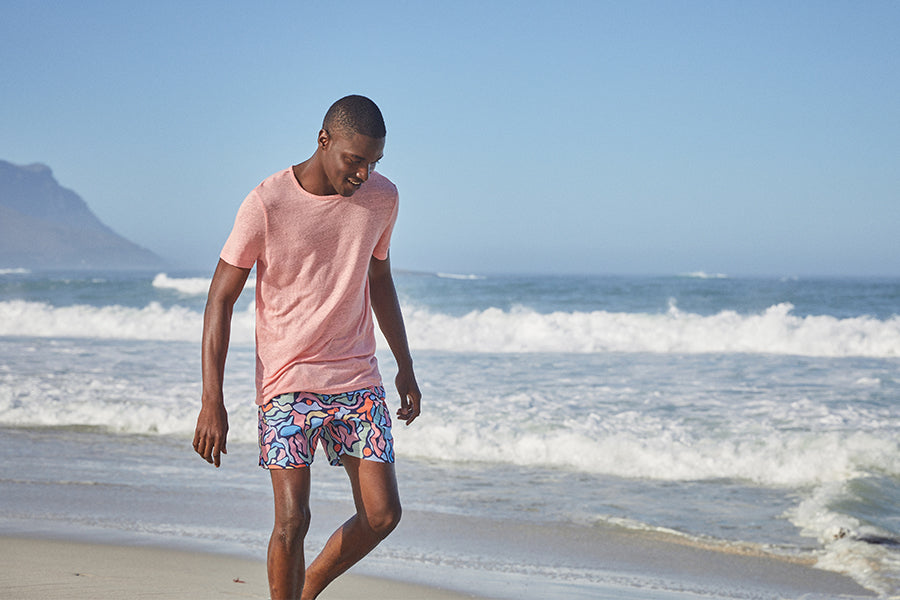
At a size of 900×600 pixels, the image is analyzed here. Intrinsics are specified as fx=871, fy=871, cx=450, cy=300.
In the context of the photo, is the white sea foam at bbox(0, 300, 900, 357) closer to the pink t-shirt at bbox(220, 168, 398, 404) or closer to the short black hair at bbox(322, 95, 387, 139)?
the pink t-shirt at bbox(220, 168, 398, 404)

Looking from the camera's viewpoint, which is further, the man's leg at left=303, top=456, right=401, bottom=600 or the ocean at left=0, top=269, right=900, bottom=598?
the ocean at left=0, top=269, right=900, bottom=598

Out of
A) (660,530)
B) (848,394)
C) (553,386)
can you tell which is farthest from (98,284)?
(660,530)

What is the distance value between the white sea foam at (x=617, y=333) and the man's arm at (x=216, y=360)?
41.8 feet

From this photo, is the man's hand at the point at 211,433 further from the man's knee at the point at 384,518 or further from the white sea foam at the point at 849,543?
the white sea foam at the point at 849,543

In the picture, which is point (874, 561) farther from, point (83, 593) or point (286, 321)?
point (83, 593)

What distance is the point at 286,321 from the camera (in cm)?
255

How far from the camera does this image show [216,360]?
243 cm

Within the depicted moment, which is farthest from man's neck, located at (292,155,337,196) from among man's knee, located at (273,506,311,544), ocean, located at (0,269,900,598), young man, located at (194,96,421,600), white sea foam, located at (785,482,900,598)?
white sea foam, located at (785,482,900,598)

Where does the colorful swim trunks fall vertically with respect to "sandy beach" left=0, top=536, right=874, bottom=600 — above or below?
above

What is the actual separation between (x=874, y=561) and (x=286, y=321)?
11.1 feet

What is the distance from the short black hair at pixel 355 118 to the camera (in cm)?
241

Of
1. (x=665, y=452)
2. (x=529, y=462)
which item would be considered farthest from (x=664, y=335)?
(x=529, y=462)

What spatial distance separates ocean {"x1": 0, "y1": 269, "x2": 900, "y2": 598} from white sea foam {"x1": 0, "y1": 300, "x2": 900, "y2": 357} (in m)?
1.41

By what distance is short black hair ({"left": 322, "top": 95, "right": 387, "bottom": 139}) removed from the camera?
2414mm
